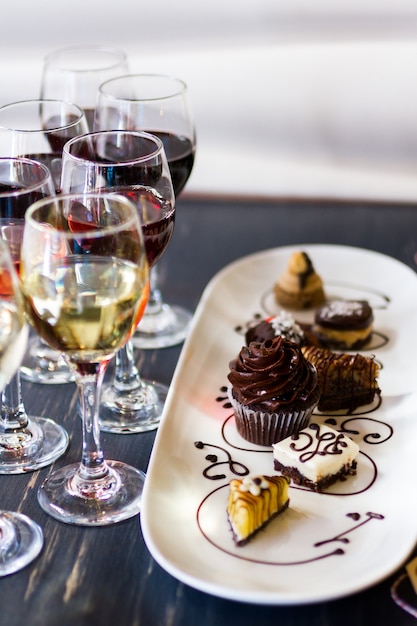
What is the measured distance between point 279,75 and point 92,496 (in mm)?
1467

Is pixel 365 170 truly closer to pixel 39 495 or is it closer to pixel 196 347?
pixel 196 347

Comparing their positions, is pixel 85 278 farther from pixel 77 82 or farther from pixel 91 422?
pixel 77 82

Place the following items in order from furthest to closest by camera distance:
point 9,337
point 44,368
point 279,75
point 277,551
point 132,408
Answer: point 279,75, point 44,368, point 132,408, point 277,551, point 9,337

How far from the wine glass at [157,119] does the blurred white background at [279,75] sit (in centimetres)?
74

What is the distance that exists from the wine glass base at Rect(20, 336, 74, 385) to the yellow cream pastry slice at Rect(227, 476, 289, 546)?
17.1 inches

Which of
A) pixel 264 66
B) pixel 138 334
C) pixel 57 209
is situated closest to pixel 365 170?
pixel 264 66

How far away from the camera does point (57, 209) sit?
40.7 inches

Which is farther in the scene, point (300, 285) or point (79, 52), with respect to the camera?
point (79, 52)

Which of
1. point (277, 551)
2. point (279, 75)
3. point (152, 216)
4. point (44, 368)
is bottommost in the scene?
point (44, 368)

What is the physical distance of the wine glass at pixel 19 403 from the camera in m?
1.11

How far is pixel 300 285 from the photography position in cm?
165

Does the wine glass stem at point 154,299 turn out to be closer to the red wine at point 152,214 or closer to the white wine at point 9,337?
the red wine at point 152,214

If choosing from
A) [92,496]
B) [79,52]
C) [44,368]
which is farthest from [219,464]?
[79,52]

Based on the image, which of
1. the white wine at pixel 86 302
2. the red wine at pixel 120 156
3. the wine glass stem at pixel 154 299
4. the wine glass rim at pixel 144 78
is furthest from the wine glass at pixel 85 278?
the wine glass stem at pixel 154 299
